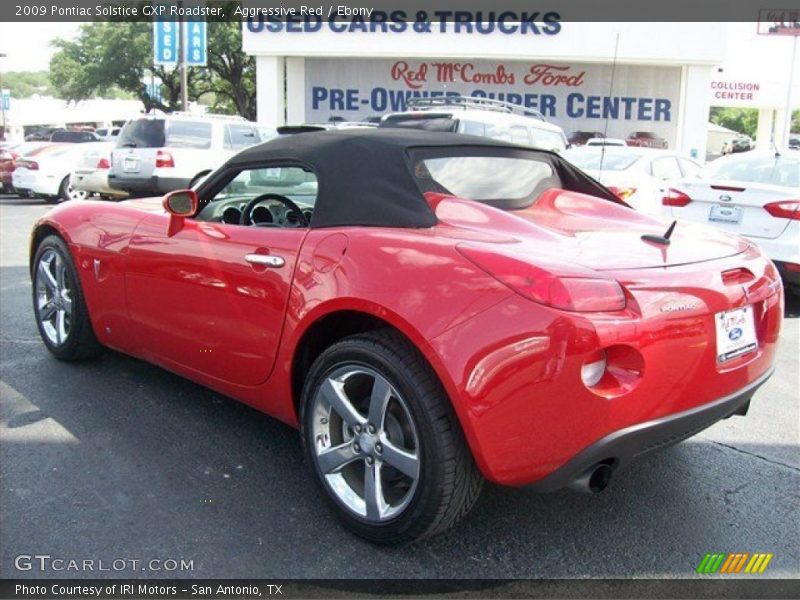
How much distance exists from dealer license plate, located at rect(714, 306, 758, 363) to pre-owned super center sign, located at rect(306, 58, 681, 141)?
27899 mm

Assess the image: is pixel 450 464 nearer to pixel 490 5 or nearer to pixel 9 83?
pixel 490 5

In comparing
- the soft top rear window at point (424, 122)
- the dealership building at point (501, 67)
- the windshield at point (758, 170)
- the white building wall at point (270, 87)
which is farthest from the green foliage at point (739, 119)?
the windshield at point (758, 170)

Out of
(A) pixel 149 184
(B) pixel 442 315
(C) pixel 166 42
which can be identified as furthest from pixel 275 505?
(C) pixel 166 42

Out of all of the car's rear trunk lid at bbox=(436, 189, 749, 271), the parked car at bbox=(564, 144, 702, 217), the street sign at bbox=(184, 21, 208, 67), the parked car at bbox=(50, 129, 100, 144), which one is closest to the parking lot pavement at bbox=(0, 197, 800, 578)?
the car's rear trunk lid at bbox=(436, 189, 749, 271)

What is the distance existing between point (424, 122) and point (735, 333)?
7.88 metres

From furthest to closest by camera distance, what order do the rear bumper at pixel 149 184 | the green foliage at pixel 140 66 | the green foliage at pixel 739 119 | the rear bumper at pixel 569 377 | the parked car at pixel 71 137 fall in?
the green foliage at pixel 739 119 → the green foliage at pixel 140 66 → the parked car at pixel 71 137 → the rear bumper at pixel 149 184 → the rear bumper at pixel 569 377

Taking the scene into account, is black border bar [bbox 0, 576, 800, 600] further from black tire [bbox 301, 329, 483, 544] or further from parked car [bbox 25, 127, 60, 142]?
parked car [bbox 25, 127, 60, 142]

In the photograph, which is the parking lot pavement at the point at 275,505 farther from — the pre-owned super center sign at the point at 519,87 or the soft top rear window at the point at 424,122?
the pre-owned super center sign at the point at 519,87

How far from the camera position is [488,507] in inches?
120

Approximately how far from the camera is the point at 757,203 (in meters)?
6.59

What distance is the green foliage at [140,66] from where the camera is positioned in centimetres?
4022

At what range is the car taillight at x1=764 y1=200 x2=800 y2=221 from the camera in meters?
6.43

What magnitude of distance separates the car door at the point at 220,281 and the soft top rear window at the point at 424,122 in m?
6.03

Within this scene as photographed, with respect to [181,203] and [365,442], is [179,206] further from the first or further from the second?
[365,442]
